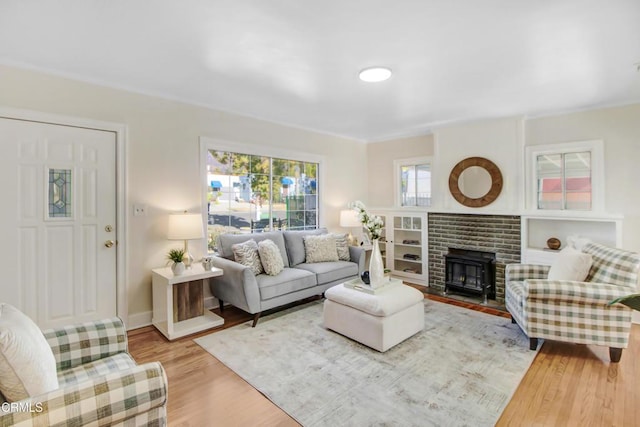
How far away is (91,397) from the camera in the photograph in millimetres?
1216

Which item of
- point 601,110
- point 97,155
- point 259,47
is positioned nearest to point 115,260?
point 97,155

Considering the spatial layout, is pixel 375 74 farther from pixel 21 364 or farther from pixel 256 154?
pixel 21 364

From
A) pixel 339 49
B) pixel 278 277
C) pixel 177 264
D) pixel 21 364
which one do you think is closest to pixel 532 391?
pixel 278 277

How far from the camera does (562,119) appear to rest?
396cm

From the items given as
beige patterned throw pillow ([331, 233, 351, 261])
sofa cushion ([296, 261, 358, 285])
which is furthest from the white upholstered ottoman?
beige patterned throw pillow ([331, 233, 351, 261])

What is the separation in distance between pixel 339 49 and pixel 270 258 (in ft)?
7.42

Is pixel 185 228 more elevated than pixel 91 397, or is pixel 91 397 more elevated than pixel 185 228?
pixel 185 228

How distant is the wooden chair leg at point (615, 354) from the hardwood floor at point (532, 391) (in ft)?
0.12

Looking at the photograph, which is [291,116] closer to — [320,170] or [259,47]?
[320,170]

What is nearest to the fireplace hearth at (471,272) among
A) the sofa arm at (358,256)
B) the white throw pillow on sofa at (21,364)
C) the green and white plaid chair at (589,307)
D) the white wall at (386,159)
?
the sofa arm at (358,256)

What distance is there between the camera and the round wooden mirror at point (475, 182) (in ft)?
14.1

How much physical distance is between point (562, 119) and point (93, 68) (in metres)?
5.08

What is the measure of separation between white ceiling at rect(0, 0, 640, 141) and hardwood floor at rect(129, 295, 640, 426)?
244 cm

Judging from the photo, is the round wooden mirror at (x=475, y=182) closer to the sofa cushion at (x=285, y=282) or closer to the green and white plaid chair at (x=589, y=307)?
the green and white plaid chair at (x=589, y=307)
